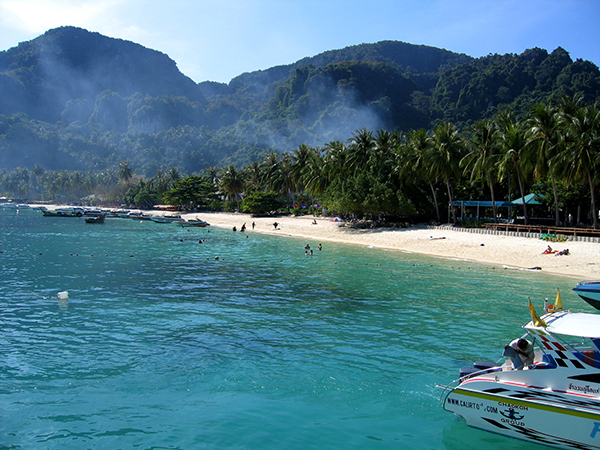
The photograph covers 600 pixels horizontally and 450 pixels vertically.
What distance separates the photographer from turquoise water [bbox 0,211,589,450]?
9.62 m

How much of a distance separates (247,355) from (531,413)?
27.0ft

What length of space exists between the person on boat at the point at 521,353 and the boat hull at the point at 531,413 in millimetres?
560

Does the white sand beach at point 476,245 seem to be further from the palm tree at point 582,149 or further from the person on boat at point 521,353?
the person on boat at point 521,353

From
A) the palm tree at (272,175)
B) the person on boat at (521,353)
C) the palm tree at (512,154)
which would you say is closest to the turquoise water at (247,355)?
the person on boat at (521,353)

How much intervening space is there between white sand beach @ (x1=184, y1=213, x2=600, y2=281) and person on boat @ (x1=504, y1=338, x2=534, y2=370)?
22.3 m

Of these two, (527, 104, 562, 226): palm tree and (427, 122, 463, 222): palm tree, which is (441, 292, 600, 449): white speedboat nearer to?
(527, 104, 562, 226): palm tree

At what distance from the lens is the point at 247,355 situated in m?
13.9

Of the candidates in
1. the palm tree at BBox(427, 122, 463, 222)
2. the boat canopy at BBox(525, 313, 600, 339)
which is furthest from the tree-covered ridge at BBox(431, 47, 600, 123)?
the boat canopy at BBox(525, 313, 600, 339)

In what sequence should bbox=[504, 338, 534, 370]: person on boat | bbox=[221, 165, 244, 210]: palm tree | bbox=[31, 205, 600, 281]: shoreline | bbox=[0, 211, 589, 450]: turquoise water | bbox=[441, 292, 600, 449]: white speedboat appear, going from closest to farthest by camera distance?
bbox=[441, 292, 600, 449]: white speedboat, bbox=[504, 338, 534, 370]: person on boat, bbox=[0, 211, 589, 450]: turquoise water, bbox=[31, 205, 600, 281]: shoreline, bbox=[221, 165, 244, 210]: palm tree

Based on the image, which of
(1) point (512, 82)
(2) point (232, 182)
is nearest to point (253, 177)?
(2) point (232, 182)

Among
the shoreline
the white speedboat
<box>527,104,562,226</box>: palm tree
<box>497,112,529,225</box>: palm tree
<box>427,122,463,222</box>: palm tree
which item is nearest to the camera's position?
the white speedboat

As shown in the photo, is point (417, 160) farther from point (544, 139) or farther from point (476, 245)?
point (476, 245)

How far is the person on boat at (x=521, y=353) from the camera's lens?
9406 mm

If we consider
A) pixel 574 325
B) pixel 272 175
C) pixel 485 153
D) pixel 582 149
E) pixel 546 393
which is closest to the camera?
pixel 546 393
